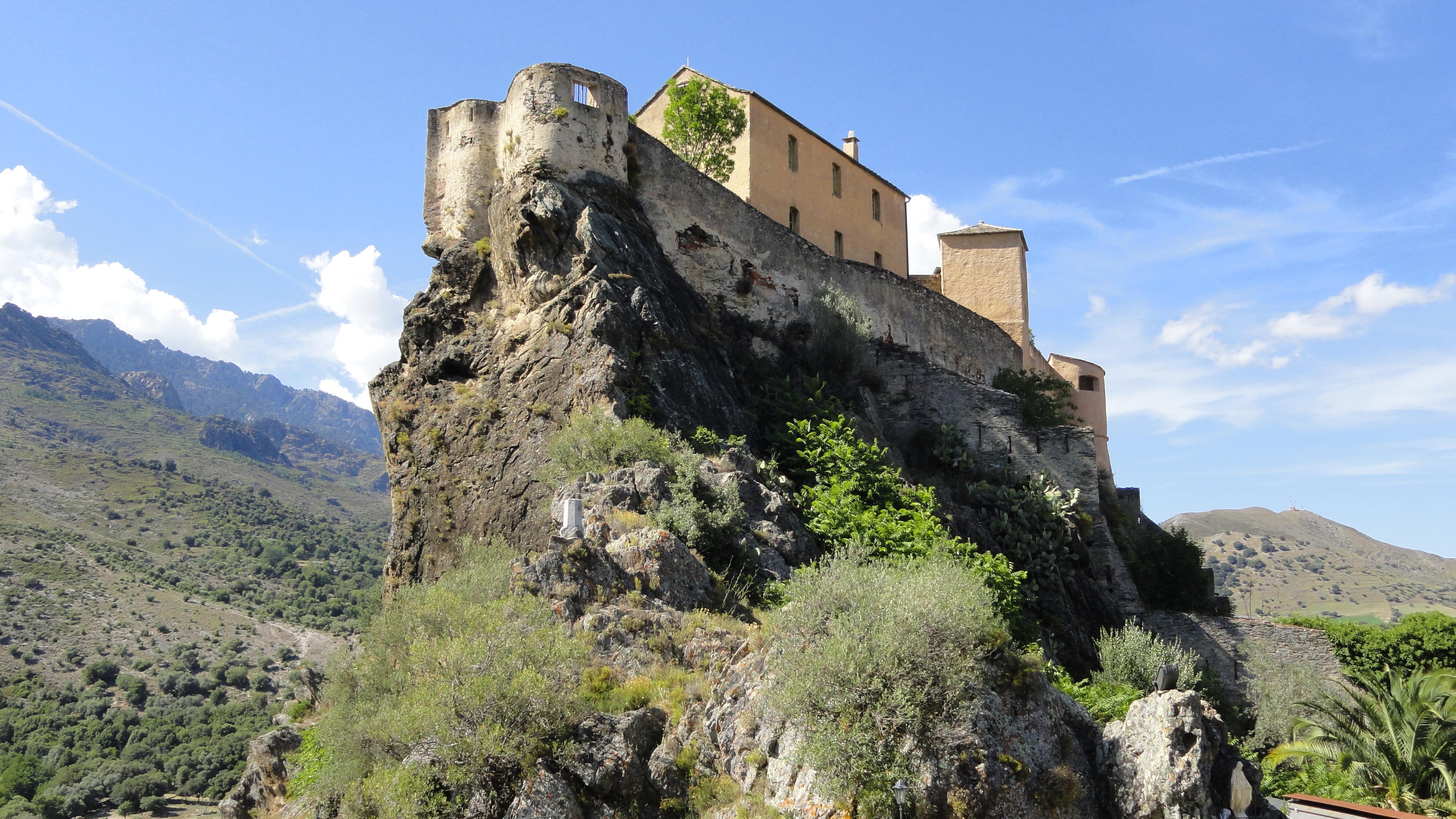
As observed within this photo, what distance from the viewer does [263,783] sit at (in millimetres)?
17578

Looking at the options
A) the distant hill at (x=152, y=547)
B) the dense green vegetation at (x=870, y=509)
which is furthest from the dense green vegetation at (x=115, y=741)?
the dense green vegetation at (x=870, y=509)

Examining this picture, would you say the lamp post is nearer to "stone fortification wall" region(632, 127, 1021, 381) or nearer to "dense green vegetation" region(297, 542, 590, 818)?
"dense green vegetation" region(297, 542, 590, 818)

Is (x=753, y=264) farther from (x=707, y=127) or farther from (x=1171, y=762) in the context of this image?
(x=1171, y=762)

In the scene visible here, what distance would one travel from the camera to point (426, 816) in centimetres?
1139

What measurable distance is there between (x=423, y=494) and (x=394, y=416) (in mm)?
2587

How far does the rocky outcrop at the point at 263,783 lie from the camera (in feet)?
56.4

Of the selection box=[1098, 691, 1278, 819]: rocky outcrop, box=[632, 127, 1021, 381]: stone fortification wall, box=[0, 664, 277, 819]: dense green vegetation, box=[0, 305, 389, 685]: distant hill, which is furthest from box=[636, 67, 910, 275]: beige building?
box=[0, 664, 277, 819]: dense green vegetation

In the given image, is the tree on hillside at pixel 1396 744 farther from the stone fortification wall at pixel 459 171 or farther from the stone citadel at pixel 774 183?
the stone fortification wall at pixel 459 171

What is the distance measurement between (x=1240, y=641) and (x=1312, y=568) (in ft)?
433

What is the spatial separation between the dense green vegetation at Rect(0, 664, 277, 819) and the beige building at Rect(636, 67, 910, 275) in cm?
3881

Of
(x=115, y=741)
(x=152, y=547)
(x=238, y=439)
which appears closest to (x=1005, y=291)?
(x=115, y=741)

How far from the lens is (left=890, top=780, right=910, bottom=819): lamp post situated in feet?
33.6

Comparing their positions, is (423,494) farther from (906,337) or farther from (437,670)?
(906,337)

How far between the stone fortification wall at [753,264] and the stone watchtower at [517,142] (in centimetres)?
120
